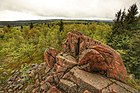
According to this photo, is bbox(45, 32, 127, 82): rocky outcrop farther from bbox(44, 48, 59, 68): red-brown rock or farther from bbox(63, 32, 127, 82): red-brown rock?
bbox(44, 48, 59, 68): red-brown rock

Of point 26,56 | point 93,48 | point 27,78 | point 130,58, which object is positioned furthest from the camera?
point 26,56

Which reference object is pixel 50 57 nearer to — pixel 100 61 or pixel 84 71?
pixel 84 71

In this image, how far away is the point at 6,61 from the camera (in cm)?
4766

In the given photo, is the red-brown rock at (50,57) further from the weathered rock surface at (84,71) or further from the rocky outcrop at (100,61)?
the rocky outcrop at (100,61)

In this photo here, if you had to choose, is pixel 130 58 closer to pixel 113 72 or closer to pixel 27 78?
pixel 113 72

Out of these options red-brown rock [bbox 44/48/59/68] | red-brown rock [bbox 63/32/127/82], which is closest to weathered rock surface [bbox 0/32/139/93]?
red-brown rock [bbox 63/32/127/82]

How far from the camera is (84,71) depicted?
2162 centimetres

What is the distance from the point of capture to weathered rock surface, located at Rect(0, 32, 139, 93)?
66.9ft

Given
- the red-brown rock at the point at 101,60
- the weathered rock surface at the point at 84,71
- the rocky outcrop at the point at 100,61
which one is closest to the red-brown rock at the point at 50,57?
the weathered rock surface at the point at 84,71

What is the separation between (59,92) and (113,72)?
246 inches

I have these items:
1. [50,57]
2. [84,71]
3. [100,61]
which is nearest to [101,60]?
[100,61]

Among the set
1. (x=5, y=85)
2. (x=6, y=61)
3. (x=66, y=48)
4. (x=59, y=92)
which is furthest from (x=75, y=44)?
(x=6, y=61)

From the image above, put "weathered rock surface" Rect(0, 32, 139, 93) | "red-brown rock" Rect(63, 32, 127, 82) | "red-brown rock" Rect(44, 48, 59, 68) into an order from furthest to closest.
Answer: "red-brown rock" Rect(44, 48, 59, 68), "red-brown rock" Rect(63, 32, 127, 82), "weathered rock surface" Rect(0, 32, 139, 93)

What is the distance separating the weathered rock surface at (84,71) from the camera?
66.9 feet
